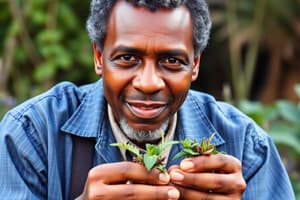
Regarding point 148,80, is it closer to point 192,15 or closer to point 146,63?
point 146,63

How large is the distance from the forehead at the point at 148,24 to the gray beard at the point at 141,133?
0.31 metres

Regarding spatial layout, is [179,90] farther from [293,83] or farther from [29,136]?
[293,83]

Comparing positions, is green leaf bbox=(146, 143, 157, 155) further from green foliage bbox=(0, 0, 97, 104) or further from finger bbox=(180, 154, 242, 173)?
green foliage bbox=(0, 0, 97, 104)

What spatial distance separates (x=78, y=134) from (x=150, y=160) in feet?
1.93

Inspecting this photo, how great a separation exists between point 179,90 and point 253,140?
19.6 inches

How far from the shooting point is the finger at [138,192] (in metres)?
2.38

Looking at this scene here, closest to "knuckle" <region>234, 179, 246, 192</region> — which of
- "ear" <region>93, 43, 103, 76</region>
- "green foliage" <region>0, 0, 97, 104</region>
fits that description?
"ear" <region>93, 43, 103, 76</region>

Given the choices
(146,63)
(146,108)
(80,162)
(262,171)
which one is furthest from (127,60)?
(262,171)

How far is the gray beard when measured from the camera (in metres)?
Result: 2.77

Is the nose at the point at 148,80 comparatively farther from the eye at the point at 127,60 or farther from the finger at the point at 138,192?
the finger at the point at 138,192

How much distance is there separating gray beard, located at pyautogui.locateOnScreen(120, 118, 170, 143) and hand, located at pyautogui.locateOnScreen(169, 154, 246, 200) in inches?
13.6

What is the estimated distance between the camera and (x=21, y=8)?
19.9 ft

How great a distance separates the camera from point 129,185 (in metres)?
2.39

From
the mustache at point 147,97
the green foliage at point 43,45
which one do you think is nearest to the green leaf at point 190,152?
the mustache at point 147,97
